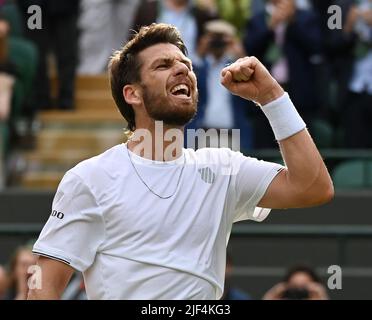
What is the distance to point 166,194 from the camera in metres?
4.71

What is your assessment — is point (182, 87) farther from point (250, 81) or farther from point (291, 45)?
point (291, 45)

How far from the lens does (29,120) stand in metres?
10.7

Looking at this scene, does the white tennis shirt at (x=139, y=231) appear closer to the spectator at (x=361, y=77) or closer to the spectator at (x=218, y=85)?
the spectator at (x=218, y=85)

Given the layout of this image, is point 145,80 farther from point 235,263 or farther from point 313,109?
point 313,109

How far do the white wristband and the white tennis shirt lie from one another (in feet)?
0.91

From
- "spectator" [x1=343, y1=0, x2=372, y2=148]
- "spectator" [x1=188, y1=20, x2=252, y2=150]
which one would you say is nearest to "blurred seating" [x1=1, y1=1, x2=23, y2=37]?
"spectator" [x1=188, y1=20, x2=252, y2=150]

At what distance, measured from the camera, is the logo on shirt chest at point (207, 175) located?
4.77 metres

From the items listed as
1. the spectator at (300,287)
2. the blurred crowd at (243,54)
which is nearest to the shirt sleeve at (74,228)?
the spectator at (300,287)

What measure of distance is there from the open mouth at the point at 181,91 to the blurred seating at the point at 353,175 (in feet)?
17.1

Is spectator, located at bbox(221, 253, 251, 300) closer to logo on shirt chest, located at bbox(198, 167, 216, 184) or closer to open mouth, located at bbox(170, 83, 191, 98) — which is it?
logo on shirt chest, located at bbox(198, 167, 216, 184)

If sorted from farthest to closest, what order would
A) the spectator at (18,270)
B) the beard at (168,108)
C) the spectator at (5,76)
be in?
1. the spectator at (5,76)
2. the spectator at (18,270)
3. the beard at (168,108)

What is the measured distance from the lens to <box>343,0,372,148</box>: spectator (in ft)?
32.7

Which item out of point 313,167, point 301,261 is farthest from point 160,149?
point 301,261

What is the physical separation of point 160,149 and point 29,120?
237 inches
